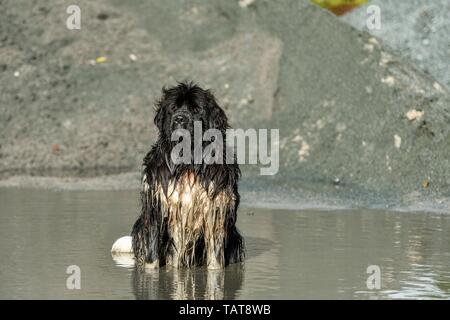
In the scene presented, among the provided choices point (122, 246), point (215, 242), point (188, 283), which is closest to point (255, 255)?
point (215, 242)

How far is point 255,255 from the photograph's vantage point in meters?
13.6

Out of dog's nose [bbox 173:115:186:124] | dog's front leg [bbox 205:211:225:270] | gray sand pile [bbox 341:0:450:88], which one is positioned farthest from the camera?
gray sand pile [bbox 341:0:450:88]

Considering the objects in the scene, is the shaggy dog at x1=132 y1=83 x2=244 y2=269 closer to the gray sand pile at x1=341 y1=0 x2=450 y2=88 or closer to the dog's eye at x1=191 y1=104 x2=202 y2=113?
the dog's eye at x1=191 y1=104 x2=202 y2=113

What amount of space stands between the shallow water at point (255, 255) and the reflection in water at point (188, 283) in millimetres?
11

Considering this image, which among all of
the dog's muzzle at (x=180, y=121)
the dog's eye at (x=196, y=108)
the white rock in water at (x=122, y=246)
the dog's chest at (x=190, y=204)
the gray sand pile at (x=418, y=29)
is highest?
the gray sand pile at (x=418, y=29)

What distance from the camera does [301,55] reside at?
2434 centimetres

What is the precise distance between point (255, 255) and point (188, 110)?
2518mm

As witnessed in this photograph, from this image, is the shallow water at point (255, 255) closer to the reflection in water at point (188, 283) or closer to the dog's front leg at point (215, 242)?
the reflection in water at point (188, 283)

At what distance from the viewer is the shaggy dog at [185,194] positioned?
12023mm

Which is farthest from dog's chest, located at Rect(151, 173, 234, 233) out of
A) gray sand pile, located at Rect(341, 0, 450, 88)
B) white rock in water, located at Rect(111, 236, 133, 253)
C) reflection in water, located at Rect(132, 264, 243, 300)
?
gray sand pile, located at Rect(341, 0, 450, 88)

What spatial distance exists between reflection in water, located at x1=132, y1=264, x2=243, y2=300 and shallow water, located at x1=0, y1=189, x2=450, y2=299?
1cm

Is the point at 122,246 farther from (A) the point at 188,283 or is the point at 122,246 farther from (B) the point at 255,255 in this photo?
(A) the point at 188,283

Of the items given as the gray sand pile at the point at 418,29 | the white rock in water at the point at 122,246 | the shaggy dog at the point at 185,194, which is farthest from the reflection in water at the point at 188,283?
the gray sand pile at the point at 418,29

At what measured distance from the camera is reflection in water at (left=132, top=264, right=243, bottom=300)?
10945 millimetres
